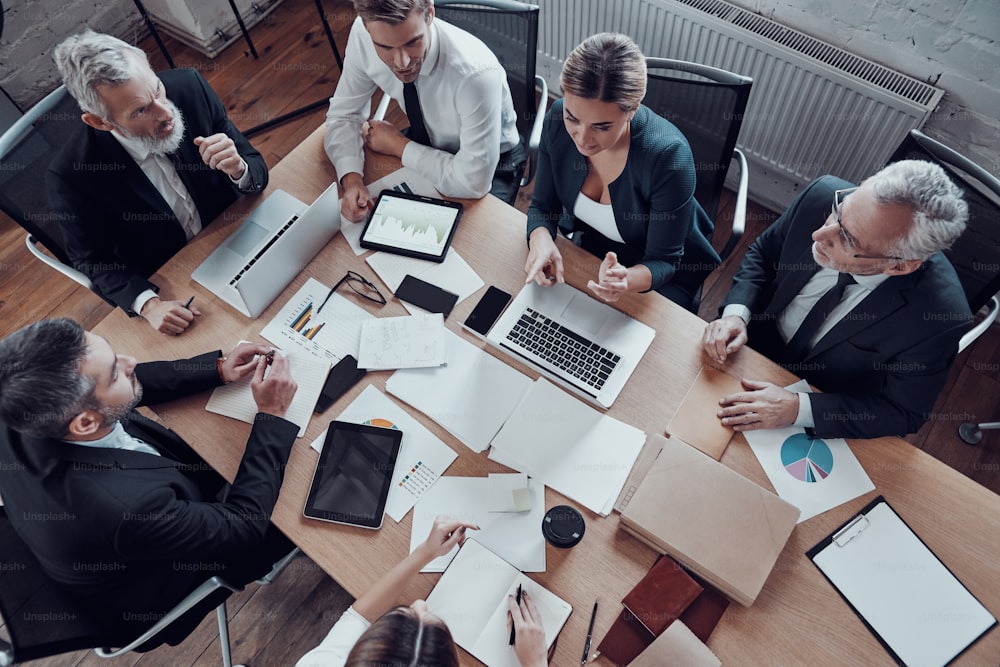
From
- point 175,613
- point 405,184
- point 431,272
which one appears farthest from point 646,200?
point 175,613

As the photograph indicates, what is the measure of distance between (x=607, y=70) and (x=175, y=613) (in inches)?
65.5

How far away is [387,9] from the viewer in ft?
5.63

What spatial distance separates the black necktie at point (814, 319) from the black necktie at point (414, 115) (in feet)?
4.33

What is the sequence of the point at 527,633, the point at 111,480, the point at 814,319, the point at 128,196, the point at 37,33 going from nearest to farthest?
the point at 527,633
the point at 111,480
the point at 814,319
the point at 128,196
the point at 37,33

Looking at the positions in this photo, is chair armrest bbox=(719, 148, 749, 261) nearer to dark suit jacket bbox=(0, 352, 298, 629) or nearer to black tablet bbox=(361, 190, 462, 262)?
black tablet bbox=(361, 190, 462, 262)

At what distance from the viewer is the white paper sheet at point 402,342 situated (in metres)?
1.74

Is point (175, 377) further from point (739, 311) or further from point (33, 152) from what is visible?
point (739, 311)

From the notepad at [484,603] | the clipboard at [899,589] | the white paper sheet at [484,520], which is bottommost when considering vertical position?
the notepad at [484,603]

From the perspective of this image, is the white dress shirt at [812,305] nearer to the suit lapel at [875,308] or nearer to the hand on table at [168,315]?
the suit lapel at [875,308]

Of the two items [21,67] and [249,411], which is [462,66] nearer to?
[249,411]

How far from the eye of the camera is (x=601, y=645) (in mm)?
1391

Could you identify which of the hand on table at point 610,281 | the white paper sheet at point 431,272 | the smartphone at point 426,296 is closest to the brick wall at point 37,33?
the white paper sheet at point 431,272

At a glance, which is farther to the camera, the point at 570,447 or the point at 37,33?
the point at 37,33

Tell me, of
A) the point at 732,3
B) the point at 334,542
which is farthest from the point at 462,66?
the point at 334,542
